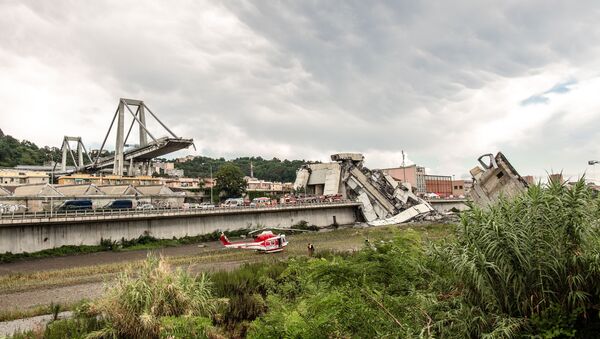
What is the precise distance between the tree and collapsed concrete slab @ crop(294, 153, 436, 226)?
67.1ft

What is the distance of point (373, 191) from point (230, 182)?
3209 cm

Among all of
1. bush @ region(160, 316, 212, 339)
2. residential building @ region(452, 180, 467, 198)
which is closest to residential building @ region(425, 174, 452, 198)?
residential building @ region(452, 180, 467, 198)

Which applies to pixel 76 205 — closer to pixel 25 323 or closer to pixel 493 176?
pixel 25 323

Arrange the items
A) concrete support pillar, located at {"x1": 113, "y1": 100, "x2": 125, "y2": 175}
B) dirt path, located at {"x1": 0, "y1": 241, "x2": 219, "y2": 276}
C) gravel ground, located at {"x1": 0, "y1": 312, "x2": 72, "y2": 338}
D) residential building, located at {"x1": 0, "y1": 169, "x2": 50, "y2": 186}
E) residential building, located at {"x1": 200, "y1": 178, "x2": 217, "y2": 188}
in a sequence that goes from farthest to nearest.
Answer: residential building, located at {"x1": 200, "y1": 178, "x2": 217, "y2": 188}
residential building, located at {"x1": 0, "y1": 169, "x2": 50, "y2": 186}
concrete support pillar, located at {"x1": 113, "y1": 100, "x2": 125, "y2": 175}
dirt path, located at {"x1": 0, "y1": 241, "x2": 219, "y2": 276}
gravel ground, located at {"x1": 0, "y1": 312, "x2": 72, "y2": 338}

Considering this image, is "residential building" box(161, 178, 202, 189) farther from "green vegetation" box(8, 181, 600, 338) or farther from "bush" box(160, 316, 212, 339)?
"green vegetation" box(8, 181, 600, 338)

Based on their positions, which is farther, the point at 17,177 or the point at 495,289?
the point at 17,177

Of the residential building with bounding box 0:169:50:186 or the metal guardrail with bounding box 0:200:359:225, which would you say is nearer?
the metal guardrail with bounding box 0:200:359:225

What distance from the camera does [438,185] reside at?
12019cm

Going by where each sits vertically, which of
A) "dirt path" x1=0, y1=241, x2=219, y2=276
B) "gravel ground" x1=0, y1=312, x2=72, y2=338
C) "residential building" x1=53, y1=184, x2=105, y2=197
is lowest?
"dirt path" x1=0, y1=241, x2=219, y2=276

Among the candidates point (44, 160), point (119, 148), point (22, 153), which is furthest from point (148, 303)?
point (44, 160)

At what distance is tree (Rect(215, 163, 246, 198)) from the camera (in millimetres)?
83125

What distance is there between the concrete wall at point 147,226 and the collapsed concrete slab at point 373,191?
4566mm

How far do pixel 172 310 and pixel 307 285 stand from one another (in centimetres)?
305

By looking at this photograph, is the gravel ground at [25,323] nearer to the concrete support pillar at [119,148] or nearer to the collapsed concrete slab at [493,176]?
the collapsed concrete slab at [493,176]
